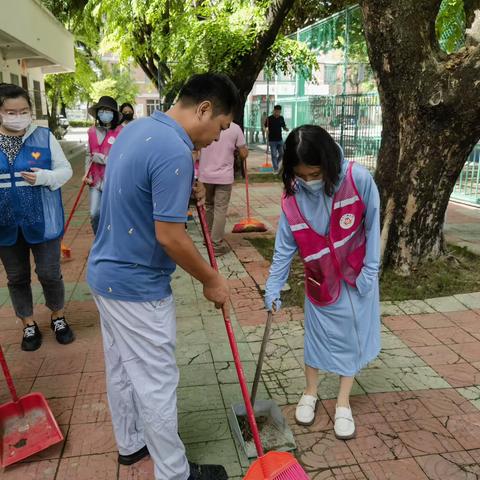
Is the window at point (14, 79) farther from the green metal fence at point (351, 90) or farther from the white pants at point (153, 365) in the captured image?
the white pants at point (153, 365)

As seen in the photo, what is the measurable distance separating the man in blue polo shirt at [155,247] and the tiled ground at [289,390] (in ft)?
1.98

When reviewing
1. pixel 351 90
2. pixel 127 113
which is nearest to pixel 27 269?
pixel 127 113

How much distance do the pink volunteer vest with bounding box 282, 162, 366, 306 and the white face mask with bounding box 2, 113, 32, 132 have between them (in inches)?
69.7

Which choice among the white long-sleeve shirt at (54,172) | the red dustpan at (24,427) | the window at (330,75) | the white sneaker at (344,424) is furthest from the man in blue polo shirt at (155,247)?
the window at (330,75)

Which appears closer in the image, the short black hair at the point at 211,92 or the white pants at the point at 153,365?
the short black hair at the point at 211,92

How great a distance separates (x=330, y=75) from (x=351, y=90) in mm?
1430

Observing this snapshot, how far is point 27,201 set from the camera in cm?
336

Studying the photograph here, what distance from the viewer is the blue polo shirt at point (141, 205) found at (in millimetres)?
1804

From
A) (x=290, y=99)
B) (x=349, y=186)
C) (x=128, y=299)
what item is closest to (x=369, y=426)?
(x=349, y=186)

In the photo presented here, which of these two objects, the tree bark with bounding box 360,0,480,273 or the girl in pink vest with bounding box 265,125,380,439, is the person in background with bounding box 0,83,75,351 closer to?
the girl in pink vest with bounding box 265,125,380,439

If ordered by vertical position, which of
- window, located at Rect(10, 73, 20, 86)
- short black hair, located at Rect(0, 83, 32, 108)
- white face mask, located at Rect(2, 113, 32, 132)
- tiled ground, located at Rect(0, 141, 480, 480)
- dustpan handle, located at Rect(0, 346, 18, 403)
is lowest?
tiled ground, located at Rect(0, 141, 480, 480)

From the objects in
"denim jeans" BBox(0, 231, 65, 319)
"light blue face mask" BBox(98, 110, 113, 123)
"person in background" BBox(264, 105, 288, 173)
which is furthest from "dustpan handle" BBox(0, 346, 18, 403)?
"person in background" BBox(264, 105, 288, 173)

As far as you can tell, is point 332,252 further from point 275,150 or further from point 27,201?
point 275,150

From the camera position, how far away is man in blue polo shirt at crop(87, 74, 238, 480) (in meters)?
1.82
